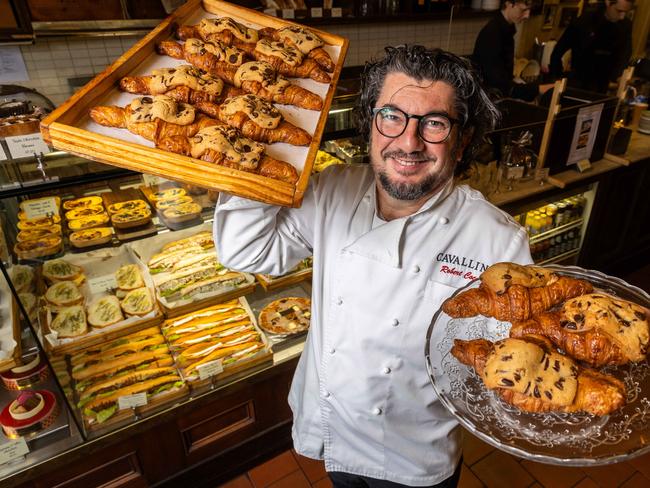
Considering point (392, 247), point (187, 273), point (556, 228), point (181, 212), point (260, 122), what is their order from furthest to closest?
point (556, 228) → point (187, 273) → point (181, 212) → point (392, 247) → point (260, 122)

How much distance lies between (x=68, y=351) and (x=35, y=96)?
230cm

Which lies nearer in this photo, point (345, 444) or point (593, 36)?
point (345, 444)

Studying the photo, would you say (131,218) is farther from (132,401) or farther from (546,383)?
(546,383)

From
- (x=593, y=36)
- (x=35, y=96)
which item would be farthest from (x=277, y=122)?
(x=593, y=36)

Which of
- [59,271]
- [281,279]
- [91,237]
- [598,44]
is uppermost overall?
[598,44]

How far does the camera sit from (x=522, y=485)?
2.70 metres

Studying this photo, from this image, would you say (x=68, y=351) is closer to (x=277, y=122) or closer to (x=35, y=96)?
(x=277, y=122)

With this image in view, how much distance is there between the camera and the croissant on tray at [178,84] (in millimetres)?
1262

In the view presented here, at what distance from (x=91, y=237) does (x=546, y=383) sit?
2.07m

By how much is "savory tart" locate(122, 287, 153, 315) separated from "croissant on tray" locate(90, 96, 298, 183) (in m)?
1.44

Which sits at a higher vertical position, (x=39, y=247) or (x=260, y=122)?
(x=260, y=122)

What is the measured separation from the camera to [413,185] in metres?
1.41

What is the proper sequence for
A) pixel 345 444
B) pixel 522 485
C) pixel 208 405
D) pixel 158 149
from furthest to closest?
pixel 522 485 → pixel 208 405 → pixel 345 444 → pixel 158 149

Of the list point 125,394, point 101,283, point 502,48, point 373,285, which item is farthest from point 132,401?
point 502,48
